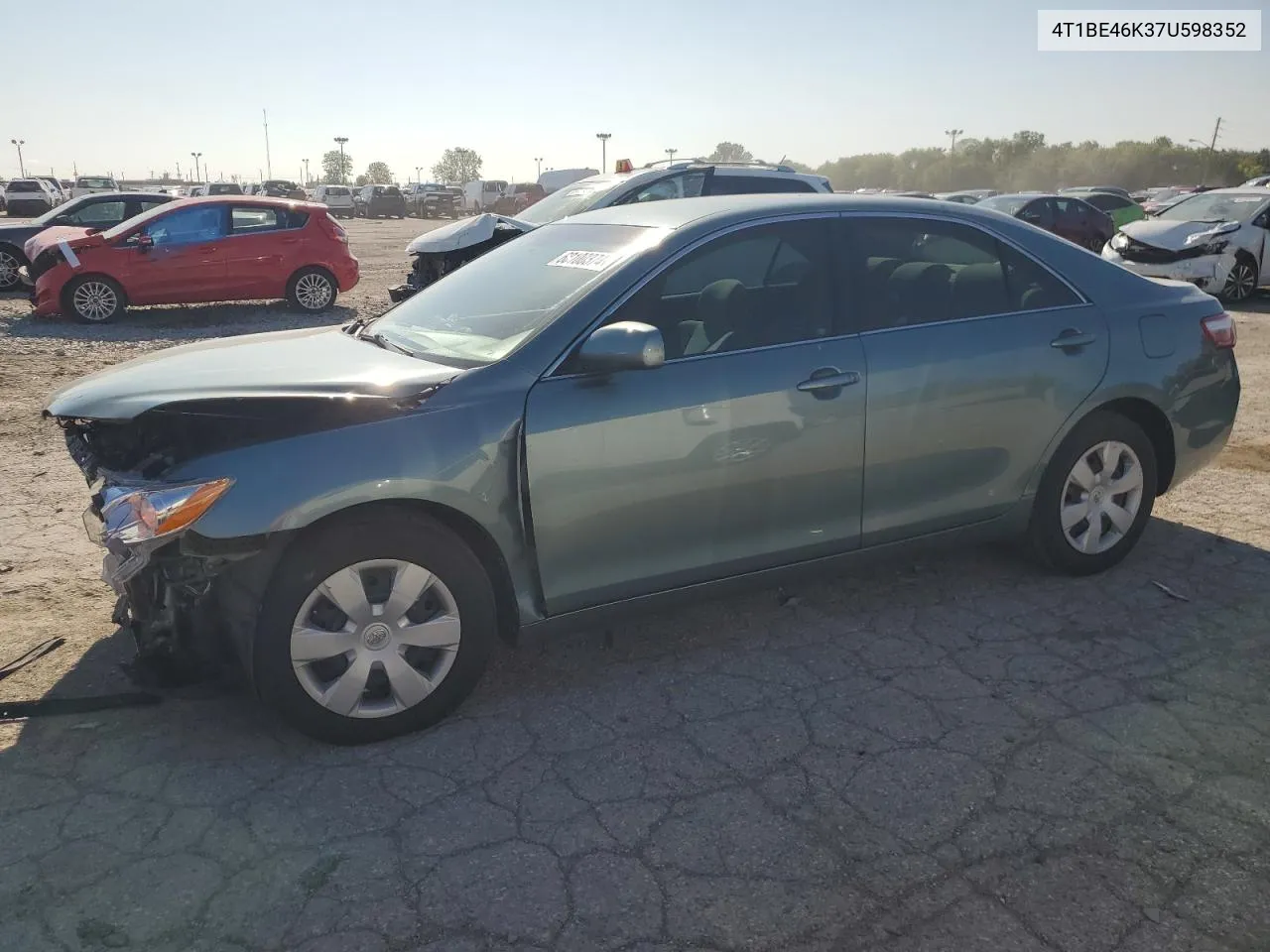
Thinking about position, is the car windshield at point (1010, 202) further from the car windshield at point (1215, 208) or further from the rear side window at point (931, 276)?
the rear side window at point (931, 276)

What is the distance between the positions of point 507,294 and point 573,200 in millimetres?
7187

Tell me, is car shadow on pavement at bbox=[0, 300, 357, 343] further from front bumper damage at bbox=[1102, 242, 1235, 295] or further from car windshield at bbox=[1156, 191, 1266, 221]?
car windshield at bbox=[1156, 191, 1266, 221]

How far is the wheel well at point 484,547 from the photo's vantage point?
3150 mm

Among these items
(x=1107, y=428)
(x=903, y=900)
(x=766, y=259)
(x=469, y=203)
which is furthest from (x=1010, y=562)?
(x=469, y=203)

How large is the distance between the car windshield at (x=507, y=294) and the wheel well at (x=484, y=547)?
53 centimetres

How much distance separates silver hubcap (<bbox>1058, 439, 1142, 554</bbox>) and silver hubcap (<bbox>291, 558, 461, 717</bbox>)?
9.15ft

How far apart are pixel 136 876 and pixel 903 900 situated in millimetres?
1968

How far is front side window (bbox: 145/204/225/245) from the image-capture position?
12867 mm

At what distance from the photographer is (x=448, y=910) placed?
97.0 inches

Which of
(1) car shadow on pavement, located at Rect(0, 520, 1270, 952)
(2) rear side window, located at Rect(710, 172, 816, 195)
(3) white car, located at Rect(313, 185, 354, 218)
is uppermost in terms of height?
(3) white car, located at Rect(313, 185, 354, 218)

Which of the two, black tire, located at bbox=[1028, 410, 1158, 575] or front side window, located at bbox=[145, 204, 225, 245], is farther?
front side window, located at bbox=[145, 204, 225, 245]

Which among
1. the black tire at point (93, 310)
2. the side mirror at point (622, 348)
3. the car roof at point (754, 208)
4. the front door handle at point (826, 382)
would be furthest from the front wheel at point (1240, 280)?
the black tire at point (93, 310)

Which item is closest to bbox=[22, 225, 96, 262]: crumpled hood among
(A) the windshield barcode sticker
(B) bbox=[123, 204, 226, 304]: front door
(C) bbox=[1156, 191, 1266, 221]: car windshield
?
(B) bbox=[123, 204, 226, 304]: front door

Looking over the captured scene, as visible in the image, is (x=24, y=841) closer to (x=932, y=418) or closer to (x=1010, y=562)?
(x=932, y=418)
